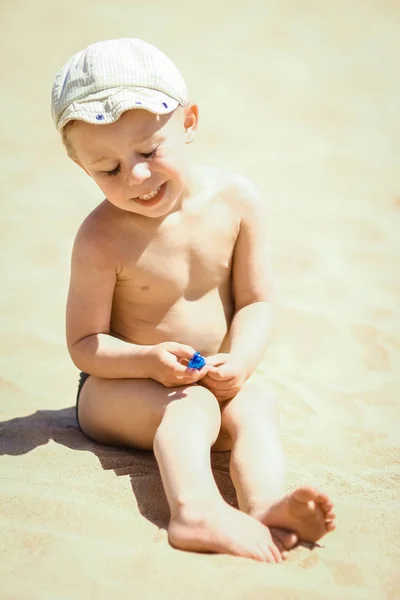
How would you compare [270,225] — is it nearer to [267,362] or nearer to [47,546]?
[267,362]

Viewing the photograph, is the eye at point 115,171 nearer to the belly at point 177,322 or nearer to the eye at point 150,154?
the eye at point 150,154

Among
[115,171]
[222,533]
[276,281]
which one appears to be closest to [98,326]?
[115,171]

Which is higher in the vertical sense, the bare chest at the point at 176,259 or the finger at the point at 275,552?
the bare chest at the point at 176,259

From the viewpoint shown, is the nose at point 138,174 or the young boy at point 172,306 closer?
the young boy at point 172,306

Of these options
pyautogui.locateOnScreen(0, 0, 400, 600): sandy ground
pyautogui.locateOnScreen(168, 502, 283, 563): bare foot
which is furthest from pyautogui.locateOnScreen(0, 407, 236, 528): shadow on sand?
pyautogui.locateOnScreen(168, 502, 283, 563): bare foot

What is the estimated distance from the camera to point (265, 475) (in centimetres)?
226

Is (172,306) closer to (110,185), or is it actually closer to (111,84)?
(110,185)

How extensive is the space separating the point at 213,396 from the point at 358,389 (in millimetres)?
1004

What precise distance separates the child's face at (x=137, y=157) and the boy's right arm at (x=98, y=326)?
19cm

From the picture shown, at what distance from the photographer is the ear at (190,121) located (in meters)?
2.63

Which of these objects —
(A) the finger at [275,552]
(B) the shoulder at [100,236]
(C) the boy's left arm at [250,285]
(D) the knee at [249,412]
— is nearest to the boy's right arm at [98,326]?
(B) the shoulder at [100,236]

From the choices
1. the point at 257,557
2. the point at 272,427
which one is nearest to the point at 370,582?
the point at 257,557

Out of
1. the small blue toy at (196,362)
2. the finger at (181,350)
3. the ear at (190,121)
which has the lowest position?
the small blue toy at (196,362)

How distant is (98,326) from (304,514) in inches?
37.3
